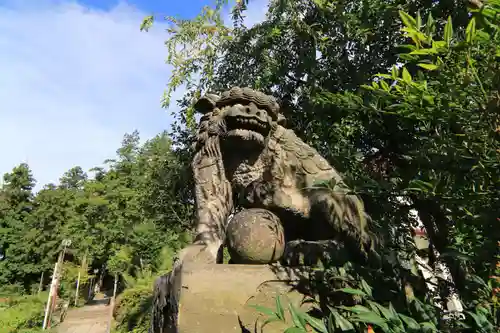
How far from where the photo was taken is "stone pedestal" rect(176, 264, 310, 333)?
1.65 metres

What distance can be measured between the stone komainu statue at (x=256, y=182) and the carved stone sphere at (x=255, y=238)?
0.11 m

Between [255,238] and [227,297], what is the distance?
33 cm

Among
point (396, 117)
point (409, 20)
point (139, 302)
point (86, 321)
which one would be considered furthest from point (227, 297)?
point (86, 321)

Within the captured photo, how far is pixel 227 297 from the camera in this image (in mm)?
1712

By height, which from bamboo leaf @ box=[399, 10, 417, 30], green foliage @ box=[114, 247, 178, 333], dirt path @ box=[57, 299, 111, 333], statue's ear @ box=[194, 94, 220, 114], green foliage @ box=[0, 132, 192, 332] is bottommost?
dirt path @ box=[57, 299, 111, 333]

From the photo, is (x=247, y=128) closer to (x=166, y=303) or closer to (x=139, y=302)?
(x=166, y=303)

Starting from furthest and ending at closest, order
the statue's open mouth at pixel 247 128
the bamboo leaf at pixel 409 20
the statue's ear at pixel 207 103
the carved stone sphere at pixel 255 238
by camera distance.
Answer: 1. the statue's ear at pixel 207 103
2. the statue's open mouth at pixel 247 128
3. the carved stone sphere at pixel 255 238
4. the bamboo leaf at pixel 409 20

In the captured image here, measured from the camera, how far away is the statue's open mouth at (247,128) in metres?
2.29

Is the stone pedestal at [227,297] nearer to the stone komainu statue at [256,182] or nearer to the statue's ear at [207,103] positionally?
the stone komainu statue at [256,182]

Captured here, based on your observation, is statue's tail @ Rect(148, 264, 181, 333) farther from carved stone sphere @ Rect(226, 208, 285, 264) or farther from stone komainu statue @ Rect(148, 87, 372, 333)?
carved stone sphere @ Rect(226, 208, 285, 264)

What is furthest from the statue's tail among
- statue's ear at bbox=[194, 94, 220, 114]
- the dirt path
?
the dirt path

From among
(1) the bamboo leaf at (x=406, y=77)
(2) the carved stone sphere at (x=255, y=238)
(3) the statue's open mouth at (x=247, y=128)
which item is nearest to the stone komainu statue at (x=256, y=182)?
(3) the statue's open mouth at (x=247, y=128)

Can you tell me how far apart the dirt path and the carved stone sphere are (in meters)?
12.5

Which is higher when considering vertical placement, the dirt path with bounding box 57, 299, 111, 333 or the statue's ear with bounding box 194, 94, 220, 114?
the statue's ear with bounding box 194, 94, 220, 114
